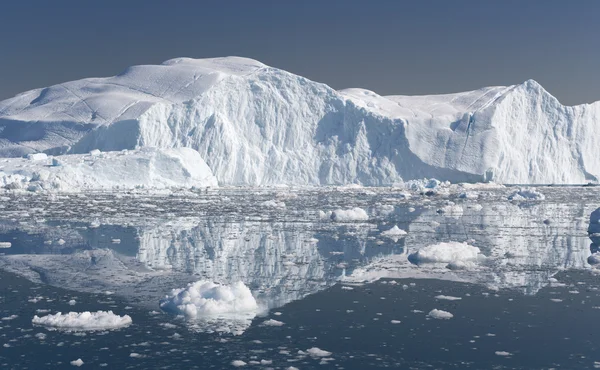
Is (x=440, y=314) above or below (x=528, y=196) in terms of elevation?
below

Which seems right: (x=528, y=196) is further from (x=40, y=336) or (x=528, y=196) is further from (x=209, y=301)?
(x=40, y=336)

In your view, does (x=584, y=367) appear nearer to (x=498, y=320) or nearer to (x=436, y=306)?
(x=498, y=320)

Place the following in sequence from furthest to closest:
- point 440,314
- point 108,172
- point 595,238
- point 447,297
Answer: point 108,172
point 595,238
point 447,297
point 440,314

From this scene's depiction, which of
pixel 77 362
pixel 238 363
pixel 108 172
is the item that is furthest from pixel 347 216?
pixel 108 172

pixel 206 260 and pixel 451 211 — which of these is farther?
pixel 451 211

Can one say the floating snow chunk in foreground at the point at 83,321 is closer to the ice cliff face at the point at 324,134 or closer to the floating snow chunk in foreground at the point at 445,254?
the floating snow chunk in foreground at the point at 445,254

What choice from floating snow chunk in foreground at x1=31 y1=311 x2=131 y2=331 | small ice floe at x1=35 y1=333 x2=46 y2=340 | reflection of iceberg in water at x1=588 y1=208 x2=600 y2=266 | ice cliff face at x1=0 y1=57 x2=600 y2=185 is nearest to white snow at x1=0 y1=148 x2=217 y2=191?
ice cliff face at x1=0 y1=57 x2=600 y2=185

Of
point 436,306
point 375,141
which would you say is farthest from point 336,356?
point 375,141
